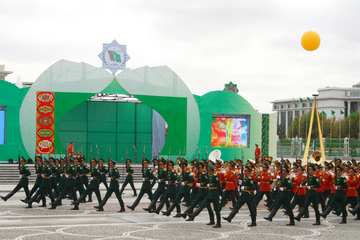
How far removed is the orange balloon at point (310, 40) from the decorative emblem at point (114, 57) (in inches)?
Answer: 516

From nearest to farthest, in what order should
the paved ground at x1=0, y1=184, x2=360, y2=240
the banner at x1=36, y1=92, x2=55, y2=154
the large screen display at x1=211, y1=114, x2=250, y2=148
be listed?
the paved ground at x1=0, y1=184, x2=360, y2=240, the banner at x1=36, y1=92, x2=55, y2=154, the large screen display at x1=211, y1=114, x2=250, y2=148

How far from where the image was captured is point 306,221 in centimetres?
1345

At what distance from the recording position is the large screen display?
32.4 meters

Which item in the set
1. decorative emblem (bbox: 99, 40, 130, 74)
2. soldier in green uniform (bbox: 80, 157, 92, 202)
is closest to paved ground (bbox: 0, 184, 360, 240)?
soldier in green uniform (bbox: 80, 157, 92, 202)

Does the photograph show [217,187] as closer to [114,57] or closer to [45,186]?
[45,186]

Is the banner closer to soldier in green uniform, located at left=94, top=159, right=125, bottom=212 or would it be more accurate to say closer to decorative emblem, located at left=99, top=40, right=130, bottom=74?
decorative emblem, located at left=99, top=40, right=130, bottom=74

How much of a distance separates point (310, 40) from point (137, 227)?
13.0m

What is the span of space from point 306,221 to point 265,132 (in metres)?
20.9

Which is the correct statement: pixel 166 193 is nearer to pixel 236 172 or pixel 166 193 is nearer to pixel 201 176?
pixel 201 176

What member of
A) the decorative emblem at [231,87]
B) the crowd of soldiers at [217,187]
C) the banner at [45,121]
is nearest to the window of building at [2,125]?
the banner at [45,121]

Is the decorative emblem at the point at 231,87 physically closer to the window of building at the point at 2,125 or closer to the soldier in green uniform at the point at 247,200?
the window of building at the point at 2,125

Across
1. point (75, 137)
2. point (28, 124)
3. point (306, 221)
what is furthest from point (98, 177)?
point (75, 137)

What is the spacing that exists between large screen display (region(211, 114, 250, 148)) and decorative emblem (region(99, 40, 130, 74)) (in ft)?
23.0

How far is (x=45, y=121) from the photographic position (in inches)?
1148
